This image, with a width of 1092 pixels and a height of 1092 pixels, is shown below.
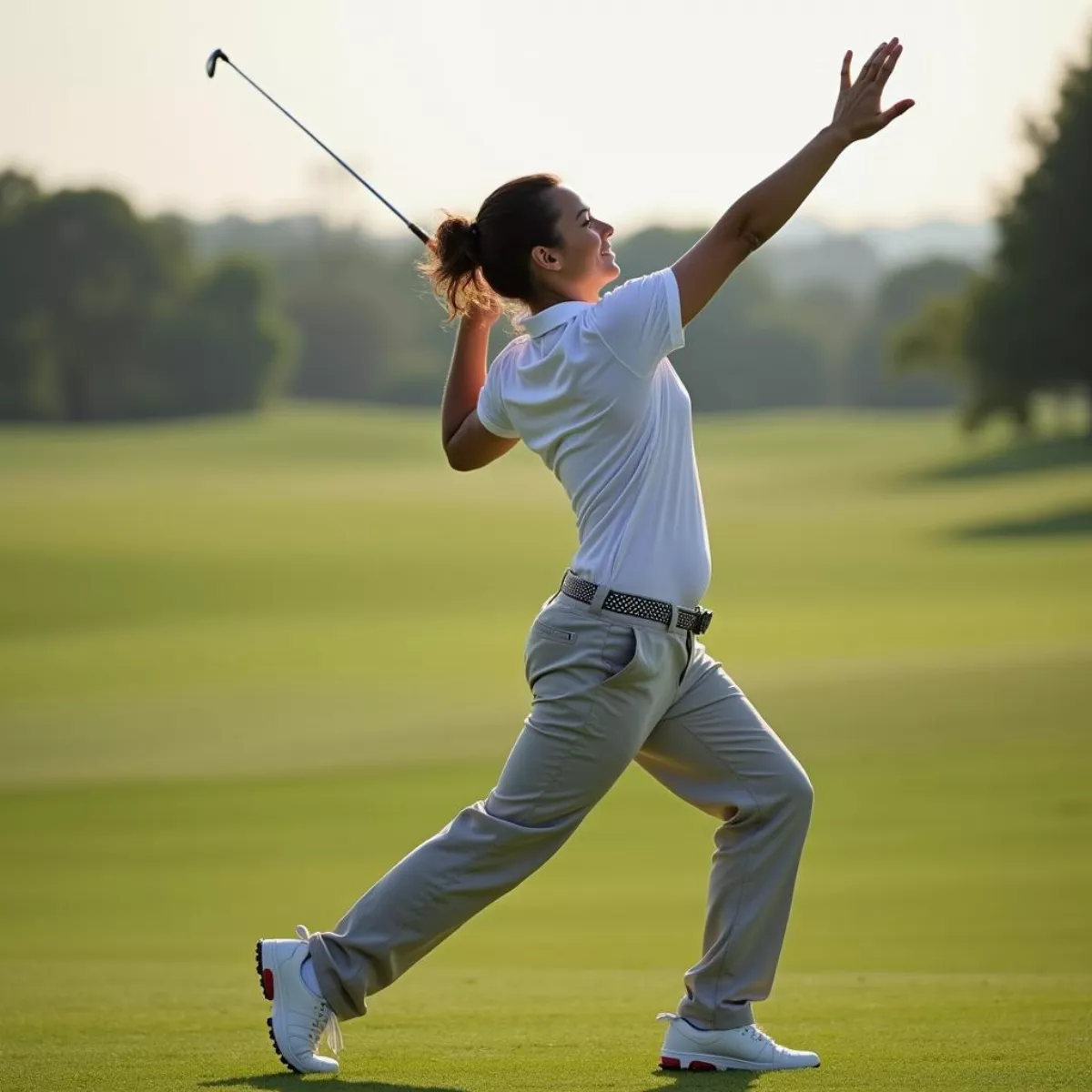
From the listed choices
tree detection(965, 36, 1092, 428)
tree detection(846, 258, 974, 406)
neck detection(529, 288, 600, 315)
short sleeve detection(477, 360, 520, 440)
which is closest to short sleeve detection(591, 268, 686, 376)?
neck detection(529, 288, 600, 315)

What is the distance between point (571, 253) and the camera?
4188 mm

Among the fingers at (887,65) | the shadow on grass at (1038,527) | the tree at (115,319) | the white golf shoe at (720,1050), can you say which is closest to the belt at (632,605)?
the white golf shoe at (720,1050)

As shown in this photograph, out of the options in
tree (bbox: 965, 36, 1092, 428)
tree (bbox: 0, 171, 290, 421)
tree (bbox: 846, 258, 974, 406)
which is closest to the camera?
tree (bbox: 965, 36, 1092, 428)

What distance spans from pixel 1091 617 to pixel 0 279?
6117cm

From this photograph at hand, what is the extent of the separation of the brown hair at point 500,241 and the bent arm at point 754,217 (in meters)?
0.35

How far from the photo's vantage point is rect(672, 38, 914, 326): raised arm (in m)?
3.94

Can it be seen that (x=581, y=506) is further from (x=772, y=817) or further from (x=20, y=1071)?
(x=20, y=1071)

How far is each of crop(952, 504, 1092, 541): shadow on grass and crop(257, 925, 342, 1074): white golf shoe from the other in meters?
28.5

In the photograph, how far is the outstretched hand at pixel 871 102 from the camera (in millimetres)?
3955

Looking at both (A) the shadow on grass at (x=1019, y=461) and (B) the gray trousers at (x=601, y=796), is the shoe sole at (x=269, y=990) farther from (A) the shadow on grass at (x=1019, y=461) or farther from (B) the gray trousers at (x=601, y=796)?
(A) the shadow on grass at (x=1019, y=461)

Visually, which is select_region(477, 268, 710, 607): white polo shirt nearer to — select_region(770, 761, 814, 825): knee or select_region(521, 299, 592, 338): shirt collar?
select_region(521, 299, 592, 338): shirt collar

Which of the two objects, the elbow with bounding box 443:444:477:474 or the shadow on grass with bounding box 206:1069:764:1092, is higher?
the elbow with bounding box 443:444:477:474

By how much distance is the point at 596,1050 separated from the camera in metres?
4.36

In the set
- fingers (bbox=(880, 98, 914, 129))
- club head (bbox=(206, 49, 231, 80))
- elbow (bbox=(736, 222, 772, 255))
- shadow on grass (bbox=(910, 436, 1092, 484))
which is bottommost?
shadow on grass (bbox=(910, 436, 1092, 484))
